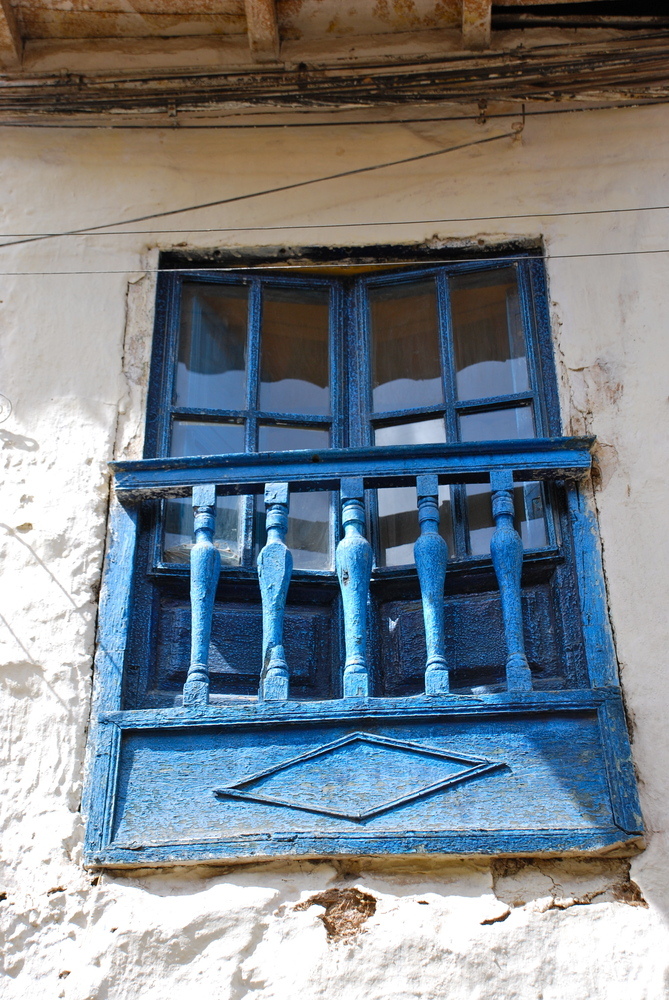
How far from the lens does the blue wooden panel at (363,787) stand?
2918 millimetres

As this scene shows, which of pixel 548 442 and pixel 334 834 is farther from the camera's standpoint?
pixel 548 442

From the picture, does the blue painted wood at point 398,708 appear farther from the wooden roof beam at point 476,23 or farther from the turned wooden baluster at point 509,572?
the wooden roof beam at point 476,23

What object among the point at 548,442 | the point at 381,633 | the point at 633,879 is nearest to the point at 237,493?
the point at 381,633

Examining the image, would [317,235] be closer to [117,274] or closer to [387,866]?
[117,274]

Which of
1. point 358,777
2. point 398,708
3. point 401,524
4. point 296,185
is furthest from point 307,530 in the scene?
point 296,185

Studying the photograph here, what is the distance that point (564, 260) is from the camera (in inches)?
156

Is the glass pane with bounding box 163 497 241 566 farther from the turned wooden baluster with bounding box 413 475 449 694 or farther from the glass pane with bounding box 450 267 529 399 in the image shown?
the glass pane with bounding box 450 267 529 399

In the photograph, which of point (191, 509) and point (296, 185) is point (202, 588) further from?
point (296, 185)

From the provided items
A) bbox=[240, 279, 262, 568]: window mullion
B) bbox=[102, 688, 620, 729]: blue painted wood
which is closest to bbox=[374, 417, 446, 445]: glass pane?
bbox=[240, 279, 262, 568]: window mullion

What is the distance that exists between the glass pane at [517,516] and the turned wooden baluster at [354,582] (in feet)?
1.52

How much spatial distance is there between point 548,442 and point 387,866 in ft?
4.29

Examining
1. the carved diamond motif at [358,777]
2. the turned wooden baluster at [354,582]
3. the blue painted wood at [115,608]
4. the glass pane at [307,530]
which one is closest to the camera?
the carved diamond motif at [358,777]

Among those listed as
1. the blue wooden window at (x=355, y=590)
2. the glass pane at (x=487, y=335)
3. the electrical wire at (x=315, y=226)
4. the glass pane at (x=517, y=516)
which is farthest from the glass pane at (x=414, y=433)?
the electrical wire at (x=315, y=226)

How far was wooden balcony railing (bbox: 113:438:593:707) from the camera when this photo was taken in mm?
3195
